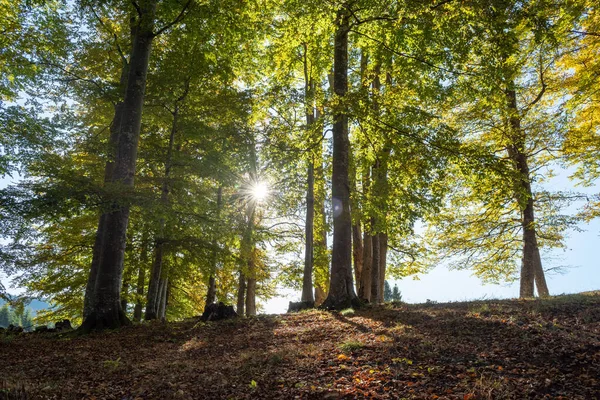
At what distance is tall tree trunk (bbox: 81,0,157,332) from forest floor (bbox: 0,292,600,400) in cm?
113

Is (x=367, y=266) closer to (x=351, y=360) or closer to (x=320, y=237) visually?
(x=320, y=237)

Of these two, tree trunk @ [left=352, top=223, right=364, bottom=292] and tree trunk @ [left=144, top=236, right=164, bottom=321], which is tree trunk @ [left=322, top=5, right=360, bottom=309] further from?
tree trunk @ [left=352, top=223, right=364, bottom=292]

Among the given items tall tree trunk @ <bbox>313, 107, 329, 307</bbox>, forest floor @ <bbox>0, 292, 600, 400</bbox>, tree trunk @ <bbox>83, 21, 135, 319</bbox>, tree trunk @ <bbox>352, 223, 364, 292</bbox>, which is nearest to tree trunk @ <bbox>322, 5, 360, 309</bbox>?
forest floor @ <bbox>0, 292, 600, 400</bbox>

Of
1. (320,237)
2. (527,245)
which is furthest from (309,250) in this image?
(527,245)

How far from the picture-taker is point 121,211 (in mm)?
9820

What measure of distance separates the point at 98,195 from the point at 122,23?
36.3 feet

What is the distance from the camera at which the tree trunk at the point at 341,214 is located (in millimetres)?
10289

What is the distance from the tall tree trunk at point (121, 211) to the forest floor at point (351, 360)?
1.13 metres

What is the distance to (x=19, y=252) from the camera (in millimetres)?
11031

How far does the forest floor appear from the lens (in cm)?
401

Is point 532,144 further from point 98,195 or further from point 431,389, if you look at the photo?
point 98,195

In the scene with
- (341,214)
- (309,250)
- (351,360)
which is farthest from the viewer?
(309,250)

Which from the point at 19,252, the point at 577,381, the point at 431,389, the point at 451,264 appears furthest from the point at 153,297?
the point at 451,264

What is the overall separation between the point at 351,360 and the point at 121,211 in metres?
7.54
